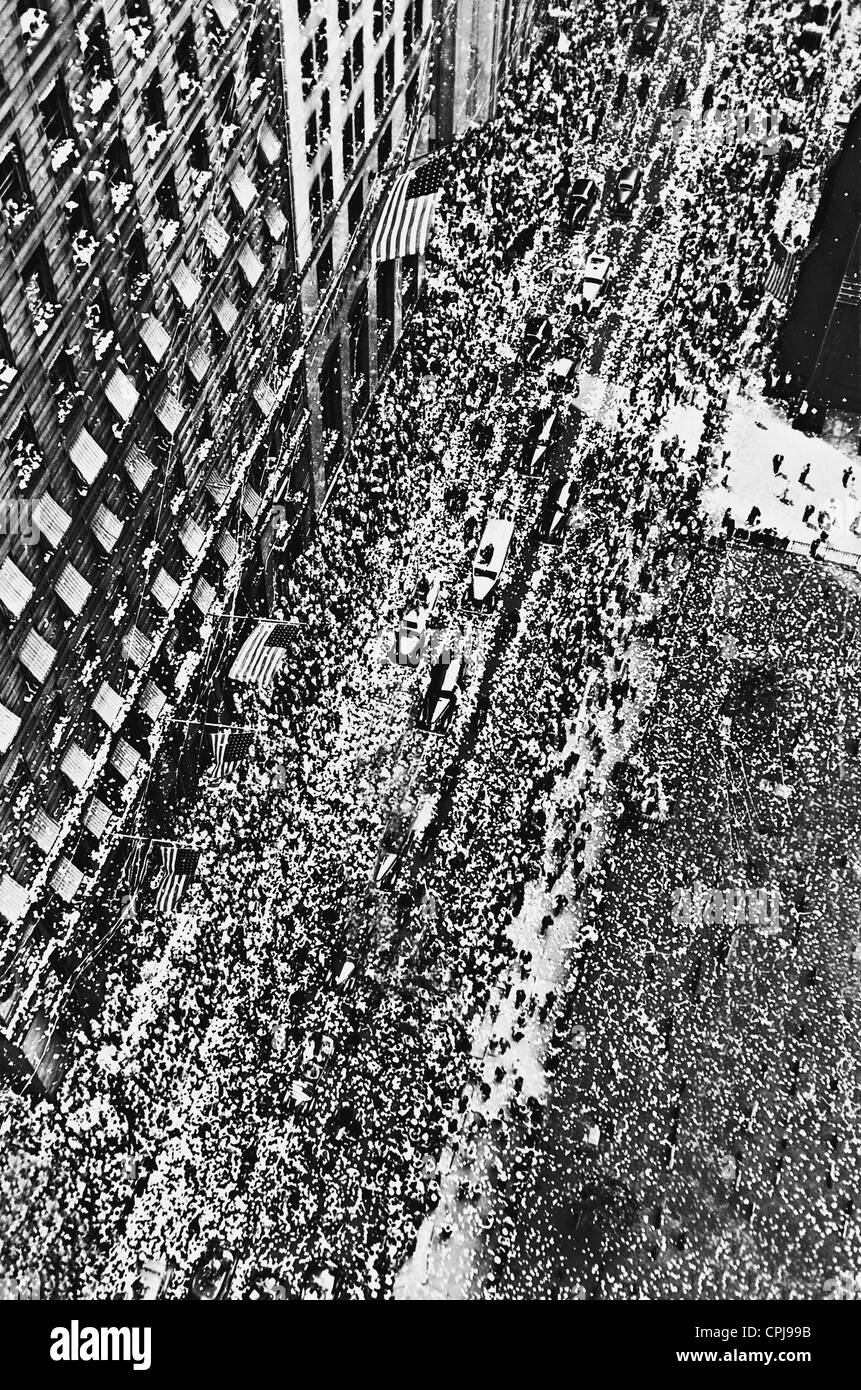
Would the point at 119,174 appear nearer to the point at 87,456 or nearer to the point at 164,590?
the point at 87,456

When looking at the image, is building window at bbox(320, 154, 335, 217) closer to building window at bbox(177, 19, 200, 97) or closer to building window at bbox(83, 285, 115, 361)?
building window at bbox(177, 19, 200, 97)

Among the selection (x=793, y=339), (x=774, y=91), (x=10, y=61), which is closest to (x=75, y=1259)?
(x=10, y=61)

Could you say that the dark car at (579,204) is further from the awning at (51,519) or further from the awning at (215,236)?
the awning at (51,519)

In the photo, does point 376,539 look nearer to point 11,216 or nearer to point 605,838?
point 605,838

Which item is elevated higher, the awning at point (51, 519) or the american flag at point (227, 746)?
the awning at point (51, 519)

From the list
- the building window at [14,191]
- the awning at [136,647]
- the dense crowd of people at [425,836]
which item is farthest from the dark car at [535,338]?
the building window at [14,191]

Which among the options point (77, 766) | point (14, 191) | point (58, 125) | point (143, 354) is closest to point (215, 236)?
point (143, 354)

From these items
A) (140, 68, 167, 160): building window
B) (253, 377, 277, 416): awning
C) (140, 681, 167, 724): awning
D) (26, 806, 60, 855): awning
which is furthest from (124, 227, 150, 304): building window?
(26, 806, 60, 855): awning
